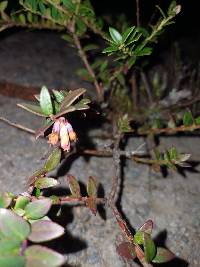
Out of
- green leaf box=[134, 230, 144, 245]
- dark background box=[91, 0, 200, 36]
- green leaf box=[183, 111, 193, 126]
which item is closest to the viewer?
green leaf box=[134, 230, 144, 245]

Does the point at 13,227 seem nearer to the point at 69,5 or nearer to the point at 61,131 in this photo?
the point at 61,131

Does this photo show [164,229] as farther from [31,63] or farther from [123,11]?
[123,11]

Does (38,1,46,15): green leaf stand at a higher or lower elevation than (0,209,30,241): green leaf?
higher

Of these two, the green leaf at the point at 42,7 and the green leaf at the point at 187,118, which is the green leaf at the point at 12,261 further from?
the green leaf at the point at 42,7

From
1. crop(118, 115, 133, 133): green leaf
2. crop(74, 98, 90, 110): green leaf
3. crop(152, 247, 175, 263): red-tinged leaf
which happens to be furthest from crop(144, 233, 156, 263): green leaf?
crop(118, 115, 133, 133): green leaf

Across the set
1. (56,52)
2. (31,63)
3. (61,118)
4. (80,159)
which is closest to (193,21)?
(56,52)

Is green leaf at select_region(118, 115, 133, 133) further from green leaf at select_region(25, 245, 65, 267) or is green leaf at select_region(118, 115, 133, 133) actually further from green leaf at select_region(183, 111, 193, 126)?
green leaf at select_region(25, 245, 65, 267)

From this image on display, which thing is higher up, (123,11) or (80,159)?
(123,11)
